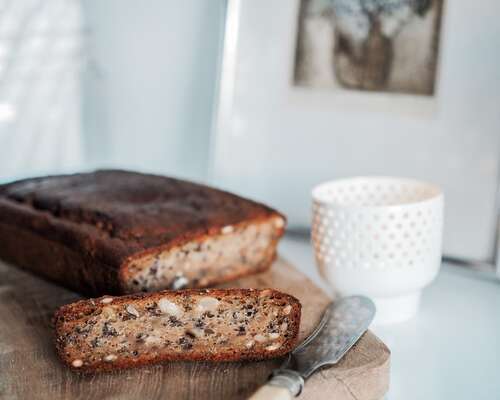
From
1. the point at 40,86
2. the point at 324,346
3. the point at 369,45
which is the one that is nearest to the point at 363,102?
the point at 369,45

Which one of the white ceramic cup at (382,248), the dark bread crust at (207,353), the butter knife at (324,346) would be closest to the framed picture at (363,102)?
the white ceramic cup at (382,248)

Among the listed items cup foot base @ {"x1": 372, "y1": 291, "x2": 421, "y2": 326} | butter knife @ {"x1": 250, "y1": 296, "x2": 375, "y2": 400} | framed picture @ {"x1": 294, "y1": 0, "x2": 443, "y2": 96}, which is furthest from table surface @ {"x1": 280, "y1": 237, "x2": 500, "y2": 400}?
framed picture @ {"x1": 294, "y1": 0, "x2": 443, "y2": 96}

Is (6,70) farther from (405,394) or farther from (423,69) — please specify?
(405,394)

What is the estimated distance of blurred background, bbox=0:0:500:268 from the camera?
5.00 ft

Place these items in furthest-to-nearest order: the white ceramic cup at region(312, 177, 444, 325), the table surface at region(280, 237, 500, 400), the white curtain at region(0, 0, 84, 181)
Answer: the white curtain at region(0, 0, 84, 181) → the white ceramic cup at region(312, 177, 444, 325) → the table surface at region(280, 237, 500, 400)

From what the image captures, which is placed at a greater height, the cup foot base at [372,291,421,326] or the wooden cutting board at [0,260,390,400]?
the cup foot base at [372,291,421,326]

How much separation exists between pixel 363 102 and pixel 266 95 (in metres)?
0.26

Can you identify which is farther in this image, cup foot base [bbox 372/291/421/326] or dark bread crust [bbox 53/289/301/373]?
cup foot base [bbox 372/291/421/326]

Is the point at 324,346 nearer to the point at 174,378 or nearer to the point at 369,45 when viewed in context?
the point at 174,378

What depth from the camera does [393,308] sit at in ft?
4.58

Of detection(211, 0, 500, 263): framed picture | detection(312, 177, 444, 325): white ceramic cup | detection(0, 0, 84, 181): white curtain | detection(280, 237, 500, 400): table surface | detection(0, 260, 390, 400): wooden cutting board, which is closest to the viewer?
detection(0, 260, 390, 400): wooden cutting board

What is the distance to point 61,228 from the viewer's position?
1441 millimetres

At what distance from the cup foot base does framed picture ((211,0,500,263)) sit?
0.25m

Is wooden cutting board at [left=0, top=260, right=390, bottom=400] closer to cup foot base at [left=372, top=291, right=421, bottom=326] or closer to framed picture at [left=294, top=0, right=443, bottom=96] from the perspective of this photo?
cup foot base at [left=372, top=291, right=421, bottom=326]
